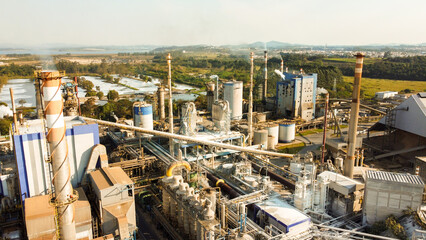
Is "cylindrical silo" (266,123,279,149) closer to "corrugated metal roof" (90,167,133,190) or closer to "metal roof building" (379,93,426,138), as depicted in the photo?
"metal roof building" (379,93,426,138)

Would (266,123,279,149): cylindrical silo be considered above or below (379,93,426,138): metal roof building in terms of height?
below

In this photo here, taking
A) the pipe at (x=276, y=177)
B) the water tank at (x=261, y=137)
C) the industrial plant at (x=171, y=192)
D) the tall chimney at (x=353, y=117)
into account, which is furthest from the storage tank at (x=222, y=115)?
the tall chimney at (x=353, y=117)

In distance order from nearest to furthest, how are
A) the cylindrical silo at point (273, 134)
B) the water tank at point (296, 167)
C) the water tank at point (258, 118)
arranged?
the water tank at point (296, 167), the cylindrical silo at point (273, 134), the water tank at point (258, 118)

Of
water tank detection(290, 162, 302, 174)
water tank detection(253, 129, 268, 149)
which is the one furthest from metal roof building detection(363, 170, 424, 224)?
water tank detection(253, 129, 268, 149)

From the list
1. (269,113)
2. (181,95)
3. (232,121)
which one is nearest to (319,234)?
(232,121)

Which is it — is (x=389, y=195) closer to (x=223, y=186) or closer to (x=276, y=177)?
(x=276, y=177)

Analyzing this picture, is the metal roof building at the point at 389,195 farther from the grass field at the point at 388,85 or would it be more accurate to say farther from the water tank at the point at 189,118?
the grass field at the point at 388,85
